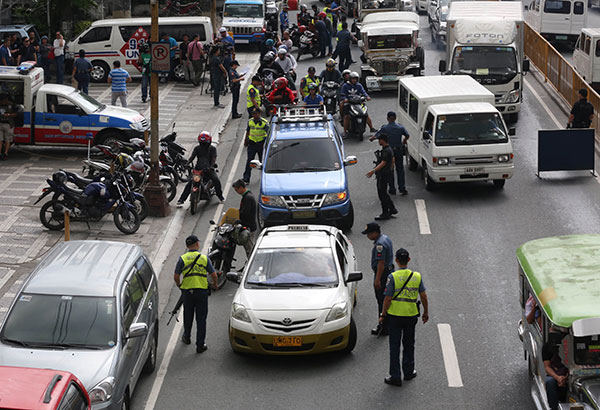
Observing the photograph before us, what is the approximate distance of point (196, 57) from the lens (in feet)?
113

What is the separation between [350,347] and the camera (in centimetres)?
1438

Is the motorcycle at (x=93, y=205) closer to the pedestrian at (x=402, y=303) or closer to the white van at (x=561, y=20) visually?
the pedestrian at (x=402, y=303)

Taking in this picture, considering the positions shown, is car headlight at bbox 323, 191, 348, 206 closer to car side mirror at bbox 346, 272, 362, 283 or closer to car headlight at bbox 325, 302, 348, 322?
car side mirror at bbox 346, 272, 362, 283

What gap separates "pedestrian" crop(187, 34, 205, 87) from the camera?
3412 centimetres

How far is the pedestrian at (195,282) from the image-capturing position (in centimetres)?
1446

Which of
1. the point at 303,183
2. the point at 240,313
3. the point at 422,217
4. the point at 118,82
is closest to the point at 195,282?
the point at 240,313

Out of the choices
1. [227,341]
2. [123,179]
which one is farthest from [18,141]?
[227,341]

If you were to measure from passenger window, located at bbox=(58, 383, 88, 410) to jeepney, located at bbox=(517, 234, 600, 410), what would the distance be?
15.9ft

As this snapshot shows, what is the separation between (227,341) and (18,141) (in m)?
12.6

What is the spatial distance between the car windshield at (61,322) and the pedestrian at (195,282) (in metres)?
1.91

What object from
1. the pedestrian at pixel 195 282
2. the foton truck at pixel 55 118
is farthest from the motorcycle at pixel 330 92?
the pedestrian at pixel 195 282

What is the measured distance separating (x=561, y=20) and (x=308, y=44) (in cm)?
1052

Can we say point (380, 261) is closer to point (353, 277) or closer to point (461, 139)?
point (353, 277)

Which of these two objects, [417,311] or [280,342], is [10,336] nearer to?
[280,342]
